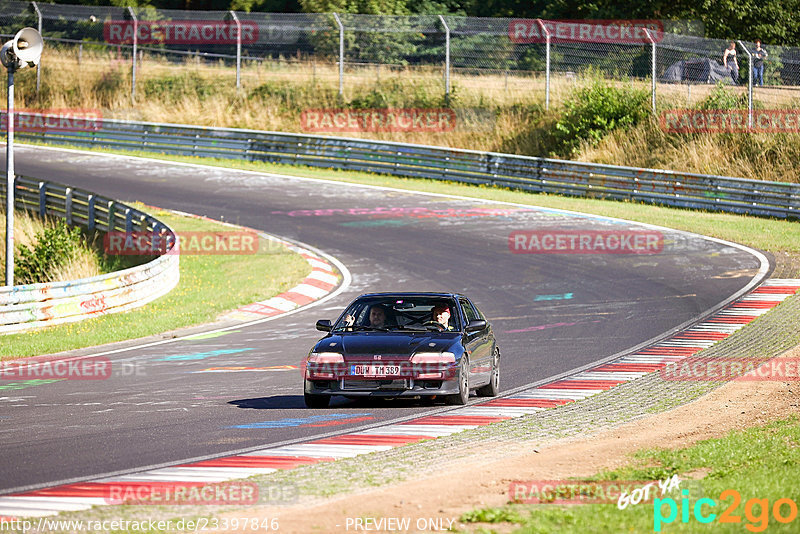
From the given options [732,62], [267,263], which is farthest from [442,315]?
[732,62]

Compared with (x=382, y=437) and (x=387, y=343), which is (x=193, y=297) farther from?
(x=382, y=437)

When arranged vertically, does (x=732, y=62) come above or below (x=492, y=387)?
above

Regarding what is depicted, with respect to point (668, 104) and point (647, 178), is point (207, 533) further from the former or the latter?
point (668, 104)

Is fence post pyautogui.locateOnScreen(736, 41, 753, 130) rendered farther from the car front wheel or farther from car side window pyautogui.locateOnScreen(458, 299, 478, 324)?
the car front wheel

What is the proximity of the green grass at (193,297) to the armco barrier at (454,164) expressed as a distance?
980 cm

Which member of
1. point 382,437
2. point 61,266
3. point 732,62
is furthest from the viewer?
point 732,62

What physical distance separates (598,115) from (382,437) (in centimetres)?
2883

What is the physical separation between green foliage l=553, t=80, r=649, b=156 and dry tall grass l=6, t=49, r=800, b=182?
38cm

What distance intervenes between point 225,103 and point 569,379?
108ft

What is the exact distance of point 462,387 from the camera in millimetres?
11734

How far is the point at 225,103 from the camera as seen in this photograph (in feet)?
145

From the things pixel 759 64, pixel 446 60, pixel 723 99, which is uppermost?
pixel 446 60

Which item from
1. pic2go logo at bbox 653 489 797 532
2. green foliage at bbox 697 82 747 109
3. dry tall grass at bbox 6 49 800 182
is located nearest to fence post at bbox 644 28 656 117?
dry tall grass at bbox 6 49 800 182

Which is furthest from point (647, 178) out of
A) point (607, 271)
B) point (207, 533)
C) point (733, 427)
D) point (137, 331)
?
point (207, 533)
